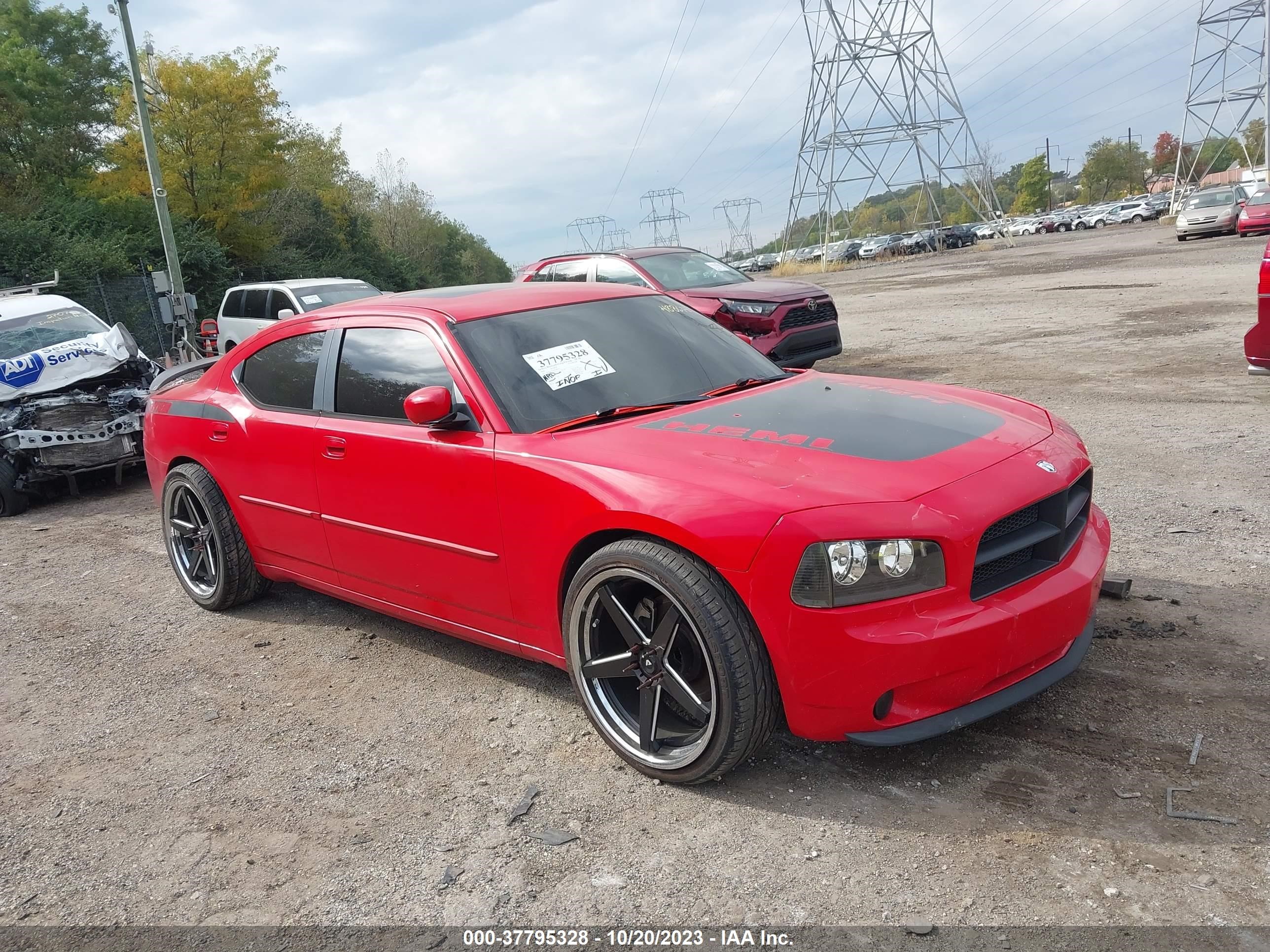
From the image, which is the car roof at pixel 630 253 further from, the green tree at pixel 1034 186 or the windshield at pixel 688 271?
the green tree at pixel 1034 186

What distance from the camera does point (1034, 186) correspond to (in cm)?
11550

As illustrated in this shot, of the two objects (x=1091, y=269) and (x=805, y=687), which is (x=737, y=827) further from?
(x=1091, y=269)

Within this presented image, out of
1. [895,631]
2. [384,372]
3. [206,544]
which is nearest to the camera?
[895,631]

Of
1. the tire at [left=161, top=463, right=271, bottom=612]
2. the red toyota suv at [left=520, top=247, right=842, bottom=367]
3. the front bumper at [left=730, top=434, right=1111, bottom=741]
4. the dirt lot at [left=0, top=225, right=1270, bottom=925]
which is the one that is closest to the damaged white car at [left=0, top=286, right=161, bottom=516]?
the dirt lot at [left=0, top=225, right=1270, bottom=925]

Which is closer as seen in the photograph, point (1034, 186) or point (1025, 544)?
point (1025, 544)

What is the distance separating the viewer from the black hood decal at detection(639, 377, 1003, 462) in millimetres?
3242

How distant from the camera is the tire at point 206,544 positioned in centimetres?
506

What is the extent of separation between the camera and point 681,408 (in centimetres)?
379

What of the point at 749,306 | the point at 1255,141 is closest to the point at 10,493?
the point at 749,306

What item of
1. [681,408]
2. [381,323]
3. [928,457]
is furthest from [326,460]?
[928,457]

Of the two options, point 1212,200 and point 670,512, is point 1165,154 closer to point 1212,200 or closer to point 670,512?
point 1212,200

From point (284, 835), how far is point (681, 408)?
2048 mm

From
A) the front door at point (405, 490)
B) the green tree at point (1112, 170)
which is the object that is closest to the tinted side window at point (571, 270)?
the front door at point (405, 490)

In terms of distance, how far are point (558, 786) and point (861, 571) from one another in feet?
4.22
